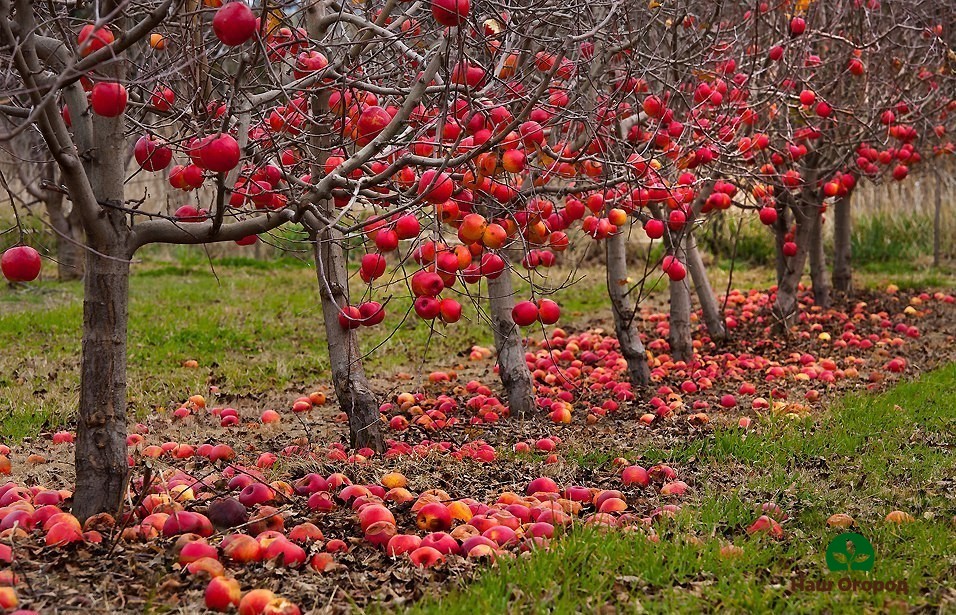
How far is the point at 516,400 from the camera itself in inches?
207

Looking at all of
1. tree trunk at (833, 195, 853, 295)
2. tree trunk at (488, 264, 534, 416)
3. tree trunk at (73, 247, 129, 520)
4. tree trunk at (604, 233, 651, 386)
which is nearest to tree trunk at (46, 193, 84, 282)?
tree trunk at (488, 264, 534, 416)

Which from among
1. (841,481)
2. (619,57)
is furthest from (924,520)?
(619,57)

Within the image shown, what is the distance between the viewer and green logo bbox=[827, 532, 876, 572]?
9.19 ft

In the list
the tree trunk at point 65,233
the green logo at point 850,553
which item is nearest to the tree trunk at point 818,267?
the green logo at point 850,553

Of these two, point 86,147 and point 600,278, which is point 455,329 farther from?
point 86,147

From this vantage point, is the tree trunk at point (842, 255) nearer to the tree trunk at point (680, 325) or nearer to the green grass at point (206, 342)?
the green grass at point (206, 342)

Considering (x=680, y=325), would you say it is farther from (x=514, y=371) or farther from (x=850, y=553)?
(x=850, y=553)

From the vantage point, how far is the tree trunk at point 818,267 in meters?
8.36

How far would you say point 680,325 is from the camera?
6707 mm

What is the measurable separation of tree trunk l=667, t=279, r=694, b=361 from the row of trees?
0.02m

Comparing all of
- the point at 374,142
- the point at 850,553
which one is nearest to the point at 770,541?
the point at 850,553

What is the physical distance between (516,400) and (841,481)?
78.0 inches

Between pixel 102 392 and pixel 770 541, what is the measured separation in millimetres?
2262

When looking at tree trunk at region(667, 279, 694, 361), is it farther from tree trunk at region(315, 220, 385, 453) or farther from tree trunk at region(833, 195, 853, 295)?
tree trunk at region(833, 195, 853, 295)
